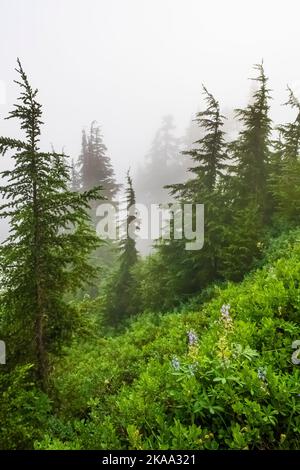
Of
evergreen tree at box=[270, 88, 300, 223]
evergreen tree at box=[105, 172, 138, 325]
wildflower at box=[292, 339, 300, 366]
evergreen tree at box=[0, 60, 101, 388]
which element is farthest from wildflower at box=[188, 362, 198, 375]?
evergreen tree at box=[105, 172, 138, 325]

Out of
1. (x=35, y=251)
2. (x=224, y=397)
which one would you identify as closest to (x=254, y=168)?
(x=35, y=251)

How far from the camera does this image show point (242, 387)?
5098 mm

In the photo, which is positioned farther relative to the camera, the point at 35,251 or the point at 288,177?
the point at 288,177

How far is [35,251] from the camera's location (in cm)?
837

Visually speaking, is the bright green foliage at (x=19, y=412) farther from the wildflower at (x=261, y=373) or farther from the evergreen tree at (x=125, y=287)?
the evergreen tree at (x=125, y=287)

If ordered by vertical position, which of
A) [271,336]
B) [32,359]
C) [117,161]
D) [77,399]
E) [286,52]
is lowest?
[77,399]

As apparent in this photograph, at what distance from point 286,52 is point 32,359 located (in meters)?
178

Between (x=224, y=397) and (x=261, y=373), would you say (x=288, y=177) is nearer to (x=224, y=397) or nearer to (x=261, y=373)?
(x=261, y=373)

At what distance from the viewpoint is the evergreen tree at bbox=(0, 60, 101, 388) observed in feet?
27.1

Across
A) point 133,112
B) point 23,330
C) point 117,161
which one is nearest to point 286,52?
point 133,112

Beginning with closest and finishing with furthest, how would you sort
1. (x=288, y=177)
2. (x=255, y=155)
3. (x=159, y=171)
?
(x=288, y=177) → (x=255, y=155) → (x=159, y=171)

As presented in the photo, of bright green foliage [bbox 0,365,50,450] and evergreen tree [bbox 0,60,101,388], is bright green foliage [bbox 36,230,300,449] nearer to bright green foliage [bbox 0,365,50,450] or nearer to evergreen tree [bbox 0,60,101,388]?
bright green foliage [bbox 0,365,50,450]

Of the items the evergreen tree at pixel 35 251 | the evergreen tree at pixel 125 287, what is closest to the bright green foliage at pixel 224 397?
the evergreen tree at pixel 35 251
